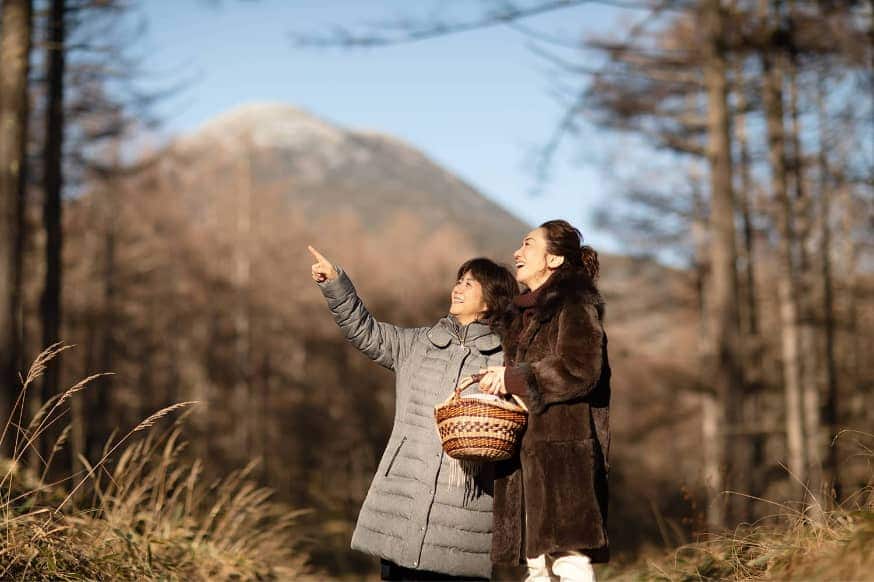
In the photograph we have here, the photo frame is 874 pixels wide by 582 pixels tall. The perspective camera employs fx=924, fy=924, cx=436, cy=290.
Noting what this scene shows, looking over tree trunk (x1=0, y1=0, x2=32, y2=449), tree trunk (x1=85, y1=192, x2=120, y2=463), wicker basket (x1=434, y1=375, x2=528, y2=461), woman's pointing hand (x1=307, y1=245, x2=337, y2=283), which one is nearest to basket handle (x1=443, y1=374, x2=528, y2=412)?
wicker basket (x1=434, y1=375, x2=528, y2=461)

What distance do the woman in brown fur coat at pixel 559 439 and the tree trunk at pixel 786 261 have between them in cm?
904

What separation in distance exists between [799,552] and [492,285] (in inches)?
67.5

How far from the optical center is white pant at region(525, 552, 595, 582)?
364 cm

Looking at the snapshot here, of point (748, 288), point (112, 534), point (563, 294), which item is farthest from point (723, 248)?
point (748, 288)

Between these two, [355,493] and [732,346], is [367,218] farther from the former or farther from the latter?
[732,346]

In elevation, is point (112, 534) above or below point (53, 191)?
below

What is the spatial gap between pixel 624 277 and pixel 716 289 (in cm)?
827

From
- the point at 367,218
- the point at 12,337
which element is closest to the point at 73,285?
the point at 12,337

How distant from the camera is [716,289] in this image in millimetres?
8984

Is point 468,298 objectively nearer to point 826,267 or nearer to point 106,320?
point 826,267

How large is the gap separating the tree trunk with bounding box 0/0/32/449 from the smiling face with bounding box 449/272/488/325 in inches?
149

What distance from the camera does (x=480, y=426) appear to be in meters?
3.60

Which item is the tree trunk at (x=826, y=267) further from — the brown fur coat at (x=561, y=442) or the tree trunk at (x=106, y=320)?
the tree trunk at (x=106, y=320)

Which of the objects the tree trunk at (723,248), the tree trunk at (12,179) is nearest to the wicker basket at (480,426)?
the tree trunk at (12,179)
